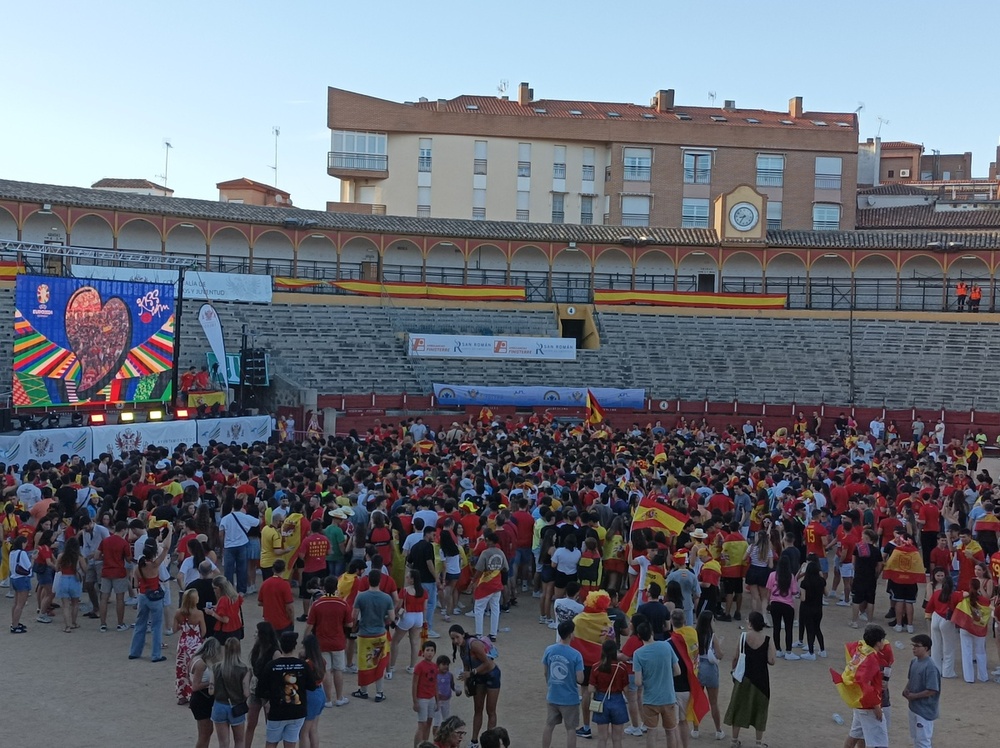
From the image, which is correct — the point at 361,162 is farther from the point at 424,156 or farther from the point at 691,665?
the point at 691,665

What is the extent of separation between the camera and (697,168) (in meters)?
65.0

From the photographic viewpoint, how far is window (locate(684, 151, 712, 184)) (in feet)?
213

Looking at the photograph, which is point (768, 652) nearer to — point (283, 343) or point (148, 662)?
point (148, 662)

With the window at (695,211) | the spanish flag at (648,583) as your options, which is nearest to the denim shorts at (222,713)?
the spanish flag at (648,583)

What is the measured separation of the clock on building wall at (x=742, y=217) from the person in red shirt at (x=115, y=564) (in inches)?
1695

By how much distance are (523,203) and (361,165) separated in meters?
10.1

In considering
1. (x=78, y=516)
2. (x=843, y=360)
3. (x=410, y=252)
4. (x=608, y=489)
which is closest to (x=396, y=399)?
(x=410, y=252)

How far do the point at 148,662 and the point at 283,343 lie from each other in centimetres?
2907

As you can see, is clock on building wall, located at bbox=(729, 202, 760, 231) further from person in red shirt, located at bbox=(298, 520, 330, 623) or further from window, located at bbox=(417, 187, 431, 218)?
person in red shirt, located at bbox=(298, 520, 330, 623)

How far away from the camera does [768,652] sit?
33.6 feet

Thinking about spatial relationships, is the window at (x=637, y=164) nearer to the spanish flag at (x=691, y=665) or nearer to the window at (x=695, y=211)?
the window at (x=695, y=211)

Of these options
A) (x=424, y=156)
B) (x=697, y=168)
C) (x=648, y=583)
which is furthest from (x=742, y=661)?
(x=697, y=168)

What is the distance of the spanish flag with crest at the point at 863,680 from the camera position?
948cm

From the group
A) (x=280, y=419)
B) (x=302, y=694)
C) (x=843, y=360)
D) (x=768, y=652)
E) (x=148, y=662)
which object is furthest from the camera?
(x=843, y=360)
